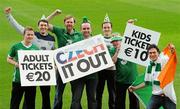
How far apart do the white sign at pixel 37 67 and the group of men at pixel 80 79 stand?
13cm

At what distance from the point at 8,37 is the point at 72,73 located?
11959 millimetres

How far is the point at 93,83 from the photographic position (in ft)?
37.5

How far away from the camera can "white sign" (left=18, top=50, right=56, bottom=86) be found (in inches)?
452

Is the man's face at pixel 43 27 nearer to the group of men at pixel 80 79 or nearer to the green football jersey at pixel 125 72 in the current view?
the group of men at pixel 80 79

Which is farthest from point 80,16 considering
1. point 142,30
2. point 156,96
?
point 156,96

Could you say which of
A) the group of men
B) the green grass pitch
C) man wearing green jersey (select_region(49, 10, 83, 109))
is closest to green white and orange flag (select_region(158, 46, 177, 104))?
the group of men

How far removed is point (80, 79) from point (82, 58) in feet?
1.48

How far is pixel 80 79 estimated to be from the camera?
11500 millimetres

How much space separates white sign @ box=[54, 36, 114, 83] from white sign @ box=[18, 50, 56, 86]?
20 centimetres

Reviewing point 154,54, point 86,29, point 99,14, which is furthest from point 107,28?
point 99,14

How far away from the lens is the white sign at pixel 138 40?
1238 centimetres

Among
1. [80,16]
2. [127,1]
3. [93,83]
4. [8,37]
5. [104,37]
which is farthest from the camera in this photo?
[127,1]

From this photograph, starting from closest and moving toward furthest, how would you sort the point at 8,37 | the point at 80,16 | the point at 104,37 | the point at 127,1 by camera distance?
1. the point at 104,37
2. the point at 8,37
3. the point at 80,16
4. the point at 127,1

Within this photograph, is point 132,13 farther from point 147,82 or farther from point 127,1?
point 147,82
